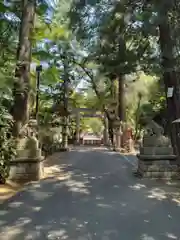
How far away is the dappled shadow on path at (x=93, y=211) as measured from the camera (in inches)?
158

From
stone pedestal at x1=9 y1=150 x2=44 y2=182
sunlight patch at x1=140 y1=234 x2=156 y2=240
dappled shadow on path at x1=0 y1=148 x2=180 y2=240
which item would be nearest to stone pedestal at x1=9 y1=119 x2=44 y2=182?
stone pedestal at x1=9 y1=150 x2=44 y2=182

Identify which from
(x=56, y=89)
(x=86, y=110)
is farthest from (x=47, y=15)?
(x=86, y=110)

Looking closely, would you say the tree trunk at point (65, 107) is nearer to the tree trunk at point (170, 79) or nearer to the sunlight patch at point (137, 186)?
the tree trunk at point (170, 79)

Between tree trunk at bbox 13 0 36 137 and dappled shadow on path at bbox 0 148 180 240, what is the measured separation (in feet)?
6.57

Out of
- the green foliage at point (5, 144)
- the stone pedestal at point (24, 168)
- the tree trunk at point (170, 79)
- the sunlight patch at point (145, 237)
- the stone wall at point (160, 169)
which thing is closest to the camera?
the sunlight patch at point (145, 237)

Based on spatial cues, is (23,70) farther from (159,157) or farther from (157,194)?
(157,194)

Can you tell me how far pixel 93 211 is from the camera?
5.05 meters

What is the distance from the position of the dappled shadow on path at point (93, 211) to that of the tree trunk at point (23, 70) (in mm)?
2003

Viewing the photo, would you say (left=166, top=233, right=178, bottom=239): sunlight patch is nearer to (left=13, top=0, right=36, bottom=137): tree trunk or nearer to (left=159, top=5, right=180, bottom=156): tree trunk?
(left=159, top=5, right=180, bottom=156): tree trunk

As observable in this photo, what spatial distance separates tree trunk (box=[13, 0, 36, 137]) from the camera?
27.8 ft

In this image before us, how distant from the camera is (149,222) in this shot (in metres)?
4.51

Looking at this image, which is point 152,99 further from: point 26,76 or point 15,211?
point 15,211

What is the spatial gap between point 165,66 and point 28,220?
4.56m

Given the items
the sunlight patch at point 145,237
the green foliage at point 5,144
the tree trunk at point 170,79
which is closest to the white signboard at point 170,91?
the tree trunk at point 170,79
